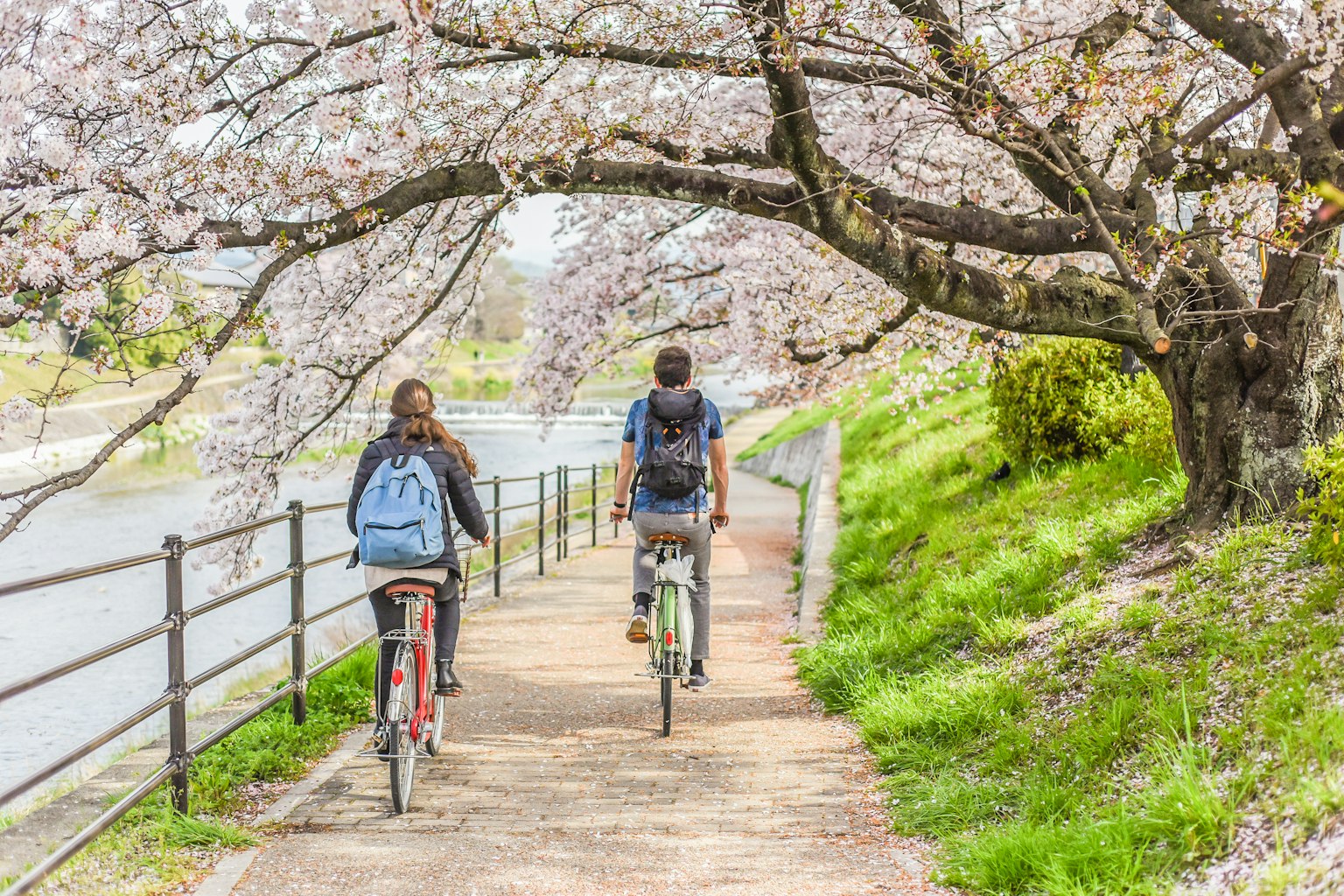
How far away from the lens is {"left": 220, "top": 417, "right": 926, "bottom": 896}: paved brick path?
149 inches

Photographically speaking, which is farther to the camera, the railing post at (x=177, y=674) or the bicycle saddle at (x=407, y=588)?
the bicycle saddle at (x=407, y=588)

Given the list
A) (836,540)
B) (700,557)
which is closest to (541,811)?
(700,557)

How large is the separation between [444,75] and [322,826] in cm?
437

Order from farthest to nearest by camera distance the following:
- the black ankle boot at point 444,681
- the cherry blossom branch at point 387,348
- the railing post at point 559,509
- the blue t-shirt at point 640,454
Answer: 1. the railing post at point 559,509
2. the cherry blossom branch at point 387,348
3. the blue t-shirt at point 640,454
4. the black ankle boot at point 444,681

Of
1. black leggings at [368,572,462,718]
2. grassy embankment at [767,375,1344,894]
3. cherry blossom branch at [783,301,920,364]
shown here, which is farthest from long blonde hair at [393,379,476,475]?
cherry blossom branch at [783,301,920,364]

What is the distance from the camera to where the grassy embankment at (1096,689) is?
3330mm

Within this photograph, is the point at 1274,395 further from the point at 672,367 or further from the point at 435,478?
the point at 435,478

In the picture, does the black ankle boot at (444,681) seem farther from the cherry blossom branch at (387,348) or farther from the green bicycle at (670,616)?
the cherry blossom branch at (387,348)

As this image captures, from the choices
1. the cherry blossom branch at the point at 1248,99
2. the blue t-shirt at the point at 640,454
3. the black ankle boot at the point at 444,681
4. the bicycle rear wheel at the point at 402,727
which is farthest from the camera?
the blue t-shirt at the point at 640,454

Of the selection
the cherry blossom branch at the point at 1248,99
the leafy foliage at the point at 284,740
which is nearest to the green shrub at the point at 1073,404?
the cherry blossom branch at the point at 1248,99

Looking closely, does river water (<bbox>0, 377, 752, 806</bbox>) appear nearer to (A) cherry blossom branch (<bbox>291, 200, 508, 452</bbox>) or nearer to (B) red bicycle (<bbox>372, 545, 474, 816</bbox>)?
(A) cherry blossom branch (<bbox>291, 200, 508, 452</bbox>)

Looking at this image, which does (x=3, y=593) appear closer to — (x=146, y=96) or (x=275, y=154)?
(x=146, y=96)

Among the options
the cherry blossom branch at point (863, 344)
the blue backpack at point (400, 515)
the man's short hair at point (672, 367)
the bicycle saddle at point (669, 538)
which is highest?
the cherry blossom branch at point (863, 344)

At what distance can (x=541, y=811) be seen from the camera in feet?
14.9
